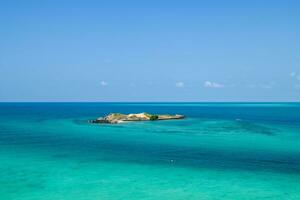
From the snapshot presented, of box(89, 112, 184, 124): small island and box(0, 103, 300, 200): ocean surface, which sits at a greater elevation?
box(89, 112, 184, 124): small island

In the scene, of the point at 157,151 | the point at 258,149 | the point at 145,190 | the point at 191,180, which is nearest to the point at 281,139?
the point at 258,149

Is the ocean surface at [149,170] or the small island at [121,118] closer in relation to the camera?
the ocean surface at [149,170]

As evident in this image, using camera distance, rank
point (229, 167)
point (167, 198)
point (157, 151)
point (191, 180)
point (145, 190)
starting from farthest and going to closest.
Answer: point (157, 151)
point (229, 167)
point (191, 180)
point (145, 190)
point (167, 198)

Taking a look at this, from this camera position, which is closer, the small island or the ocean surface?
the ocean surface

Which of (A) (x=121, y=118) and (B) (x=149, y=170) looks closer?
(B) (x=149, y=170)

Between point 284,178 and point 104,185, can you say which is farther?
point 284,178

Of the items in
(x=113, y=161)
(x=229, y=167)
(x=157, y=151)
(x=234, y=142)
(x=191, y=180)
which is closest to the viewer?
(x=191, y=180)

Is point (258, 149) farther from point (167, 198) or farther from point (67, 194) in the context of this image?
point (67, 194)

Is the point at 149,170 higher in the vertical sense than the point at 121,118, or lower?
lower

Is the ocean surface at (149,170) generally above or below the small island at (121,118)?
below

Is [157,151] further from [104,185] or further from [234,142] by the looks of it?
[104,185]
